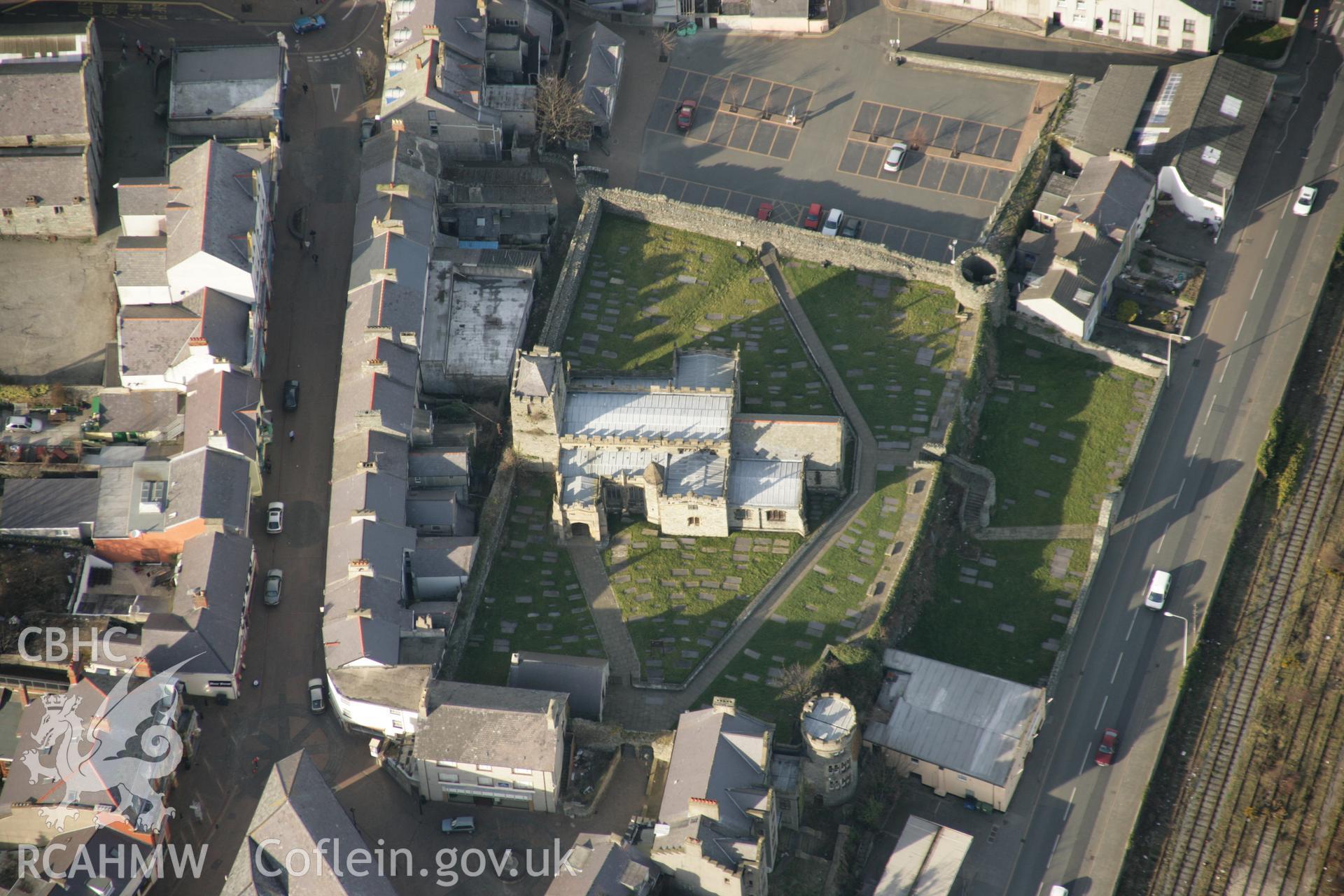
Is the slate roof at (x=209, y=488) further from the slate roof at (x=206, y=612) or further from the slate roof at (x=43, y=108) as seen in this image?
the slate roof at (x=43, y=108)

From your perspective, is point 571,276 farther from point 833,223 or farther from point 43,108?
point 43,108

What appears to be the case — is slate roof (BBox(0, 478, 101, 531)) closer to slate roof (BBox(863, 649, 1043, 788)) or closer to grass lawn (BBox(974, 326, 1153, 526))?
slate roof (BBox(863, 649, 1043, 788))

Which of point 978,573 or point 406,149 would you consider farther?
point 406,149

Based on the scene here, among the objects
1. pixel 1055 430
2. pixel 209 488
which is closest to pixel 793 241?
pixel 1055 430

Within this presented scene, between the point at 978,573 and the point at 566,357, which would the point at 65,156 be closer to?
the point at 566,357

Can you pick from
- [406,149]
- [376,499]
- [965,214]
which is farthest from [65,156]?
[965,214]

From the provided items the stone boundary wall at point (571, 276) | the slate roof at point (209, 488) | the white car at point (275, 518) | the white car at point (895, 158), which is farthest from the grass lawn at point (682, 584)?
the white car at point (895, 158)
